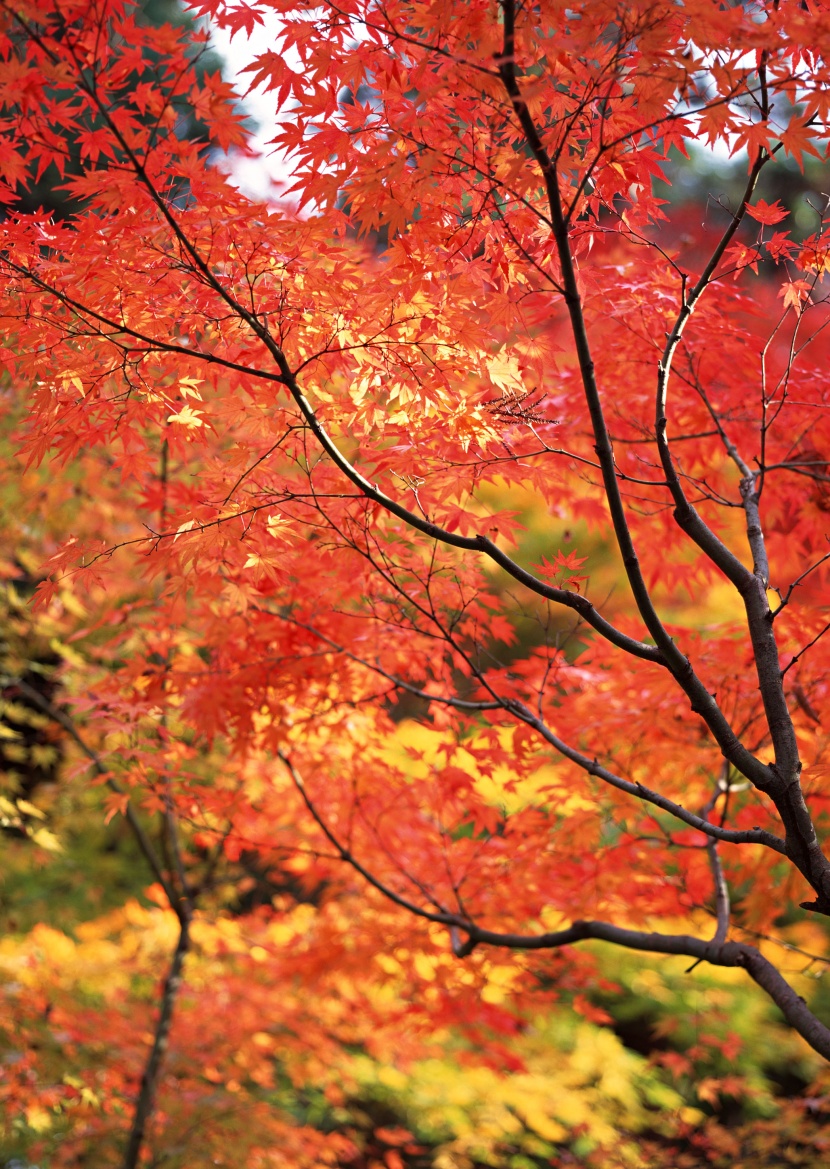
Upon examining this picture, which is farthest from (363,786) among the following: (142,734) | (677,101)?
(677,101)

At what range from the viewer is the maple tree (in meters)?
2.00

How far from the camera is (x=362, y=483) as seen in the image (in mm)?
2137

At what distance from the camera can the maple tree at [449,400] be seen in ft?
6.56

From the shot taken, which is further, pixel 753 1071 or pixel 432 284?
pixel 753 1071

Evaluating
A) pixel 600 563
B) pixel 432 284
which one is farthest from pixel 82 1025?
pixel 600 563

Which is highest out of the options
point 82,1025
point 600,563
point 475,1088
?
point 600,563

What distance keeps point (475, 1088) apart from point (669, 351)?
5.15 m

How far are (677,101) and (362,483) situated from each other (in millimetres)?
1153

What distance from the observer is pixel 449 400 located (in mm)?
2438

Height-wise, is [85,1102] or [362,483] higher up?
[362,483]

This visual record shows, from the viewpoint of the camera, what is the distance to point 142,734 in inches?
185

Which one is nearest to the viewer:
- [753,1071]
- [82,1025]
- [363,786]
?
[363,786]

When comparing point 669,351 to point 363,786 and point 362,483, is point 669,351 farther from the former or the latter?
point 363,786

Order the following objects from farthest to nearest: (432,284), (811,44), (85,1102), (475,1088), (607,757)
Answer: (475,1088) → (85,1102) → (607,757) → (432,284) → (811,44)
